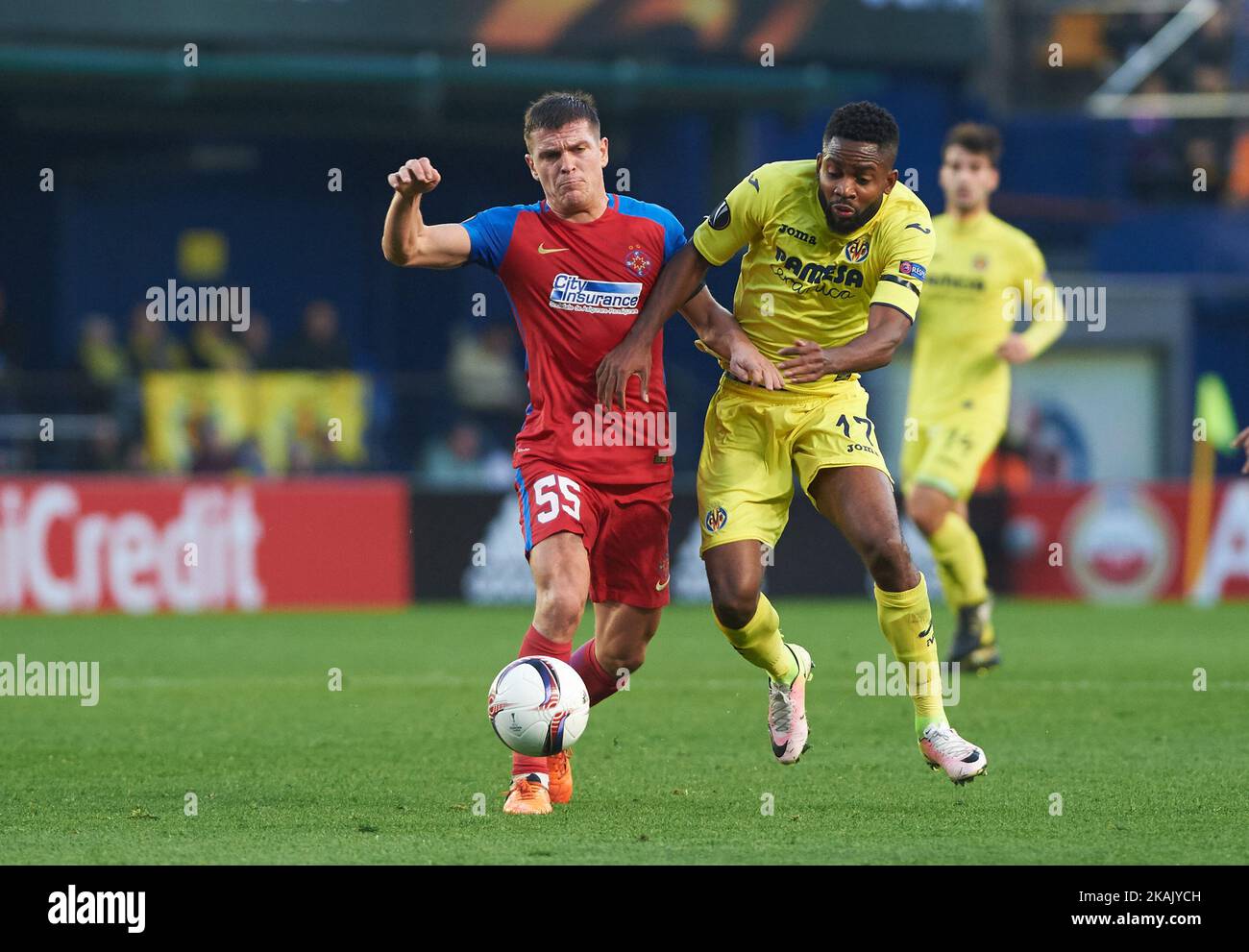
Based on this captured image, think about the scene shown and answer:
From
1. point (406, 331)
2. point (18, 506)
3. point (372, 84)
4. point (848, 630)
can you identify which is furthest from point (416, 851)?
point (406, 331)

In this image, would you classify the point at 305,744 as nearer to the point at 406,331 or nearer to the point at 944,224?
the point at 944,224

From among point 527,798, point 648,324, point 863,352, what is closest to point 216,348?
point 648,324

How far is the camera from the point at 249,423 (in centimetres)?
1838

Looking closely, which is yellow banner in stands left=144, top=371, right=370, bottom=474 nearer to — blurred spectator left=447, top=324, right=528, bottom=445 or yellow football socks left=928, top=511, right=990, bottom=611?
blurred spectator left=447, top=324, right=528, bottom=445

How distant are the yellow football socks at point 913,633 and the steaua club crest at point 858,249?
1.14 m

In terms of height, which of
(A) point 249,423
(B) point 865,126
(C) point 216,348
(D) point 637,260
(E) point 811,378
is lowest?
(E) point 811,378

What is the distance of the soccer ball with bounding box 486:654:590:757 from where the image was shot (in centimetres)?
659

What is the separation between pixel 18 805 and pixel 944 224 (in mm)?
6738

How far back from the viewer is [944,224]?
38.8ft

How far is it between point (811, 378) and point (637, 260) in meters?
0.75

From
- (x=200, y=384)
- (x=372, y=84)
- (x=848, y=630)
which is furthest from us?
(x=372, y=84)

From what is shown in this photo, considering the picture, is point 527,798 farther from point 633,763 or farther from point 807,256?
point 807,256

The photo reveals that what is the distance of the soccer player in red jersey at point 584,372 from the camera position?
695 centimetres
